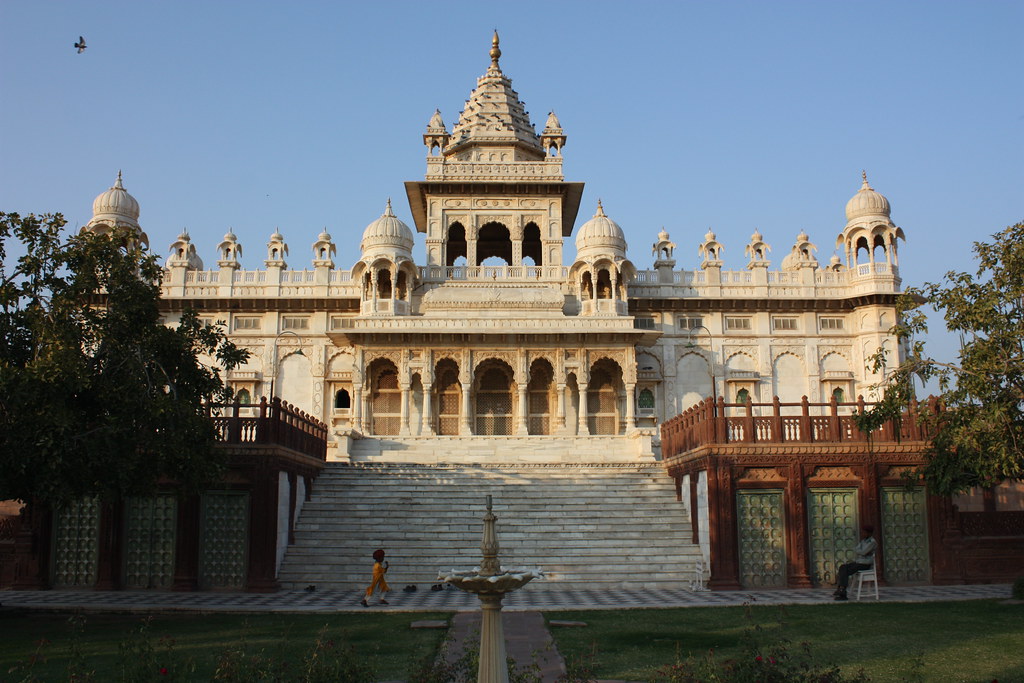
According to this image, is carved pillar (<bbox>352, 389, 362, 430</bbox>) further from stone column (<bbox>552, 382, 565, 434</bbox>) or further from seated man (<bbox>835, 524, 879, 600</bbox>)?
seated man (<bbox>835, 524, 879, 600</bbox>)

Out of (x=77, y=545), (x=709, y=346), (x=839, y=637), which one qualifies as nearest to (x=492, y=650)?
(x=839, y=637)

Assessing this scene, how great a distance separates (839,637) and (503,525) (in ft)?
30.9

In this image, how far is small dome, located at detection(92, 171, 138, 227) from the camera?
122 ft

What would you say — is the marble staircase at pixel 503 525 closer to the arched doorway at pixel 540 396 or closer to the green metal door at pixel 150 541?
the green metal door at pixel 150 541

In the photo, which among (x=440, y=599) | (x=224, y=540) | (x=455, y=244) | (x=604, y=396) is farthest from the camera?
(x=455, y=244)

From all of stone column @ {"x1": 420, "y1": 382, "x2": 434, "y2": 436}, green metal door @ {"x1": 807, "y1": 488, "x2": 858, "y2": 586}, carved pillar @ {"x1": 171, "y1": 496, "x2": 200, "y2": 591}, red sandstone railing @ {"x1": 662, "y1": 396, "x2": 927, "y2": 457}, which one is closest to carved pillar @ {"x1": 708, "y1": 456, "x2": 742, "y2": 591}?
red sandstone railing @ {"x1": 662, "y1": 396, "x2": 927, "y2": 457}

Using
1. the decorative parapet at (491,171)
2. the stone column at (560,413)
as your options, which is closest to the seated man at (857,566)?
the stone column at (560,413)

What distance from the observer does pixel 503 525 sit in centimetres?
1989

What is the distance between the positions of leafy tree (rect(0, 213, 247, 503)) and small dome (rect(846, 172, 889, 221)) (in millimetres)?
29875

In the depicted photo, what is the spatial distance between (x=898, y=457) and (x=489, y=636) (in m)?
13.6

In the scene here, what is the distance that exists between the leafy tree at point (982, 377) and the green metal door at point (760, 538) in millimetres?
3021

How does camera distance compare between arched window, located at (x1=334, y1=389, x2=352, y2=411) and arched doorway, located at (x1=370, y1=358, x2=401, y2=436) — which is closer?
arched doorway, located at (x1=370, y1=358, x2=401, y2=436)

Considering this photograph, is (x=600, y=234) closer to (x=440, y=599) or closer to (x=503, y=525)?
(x=503, y=525)

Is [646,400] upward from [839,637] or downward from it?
upward
